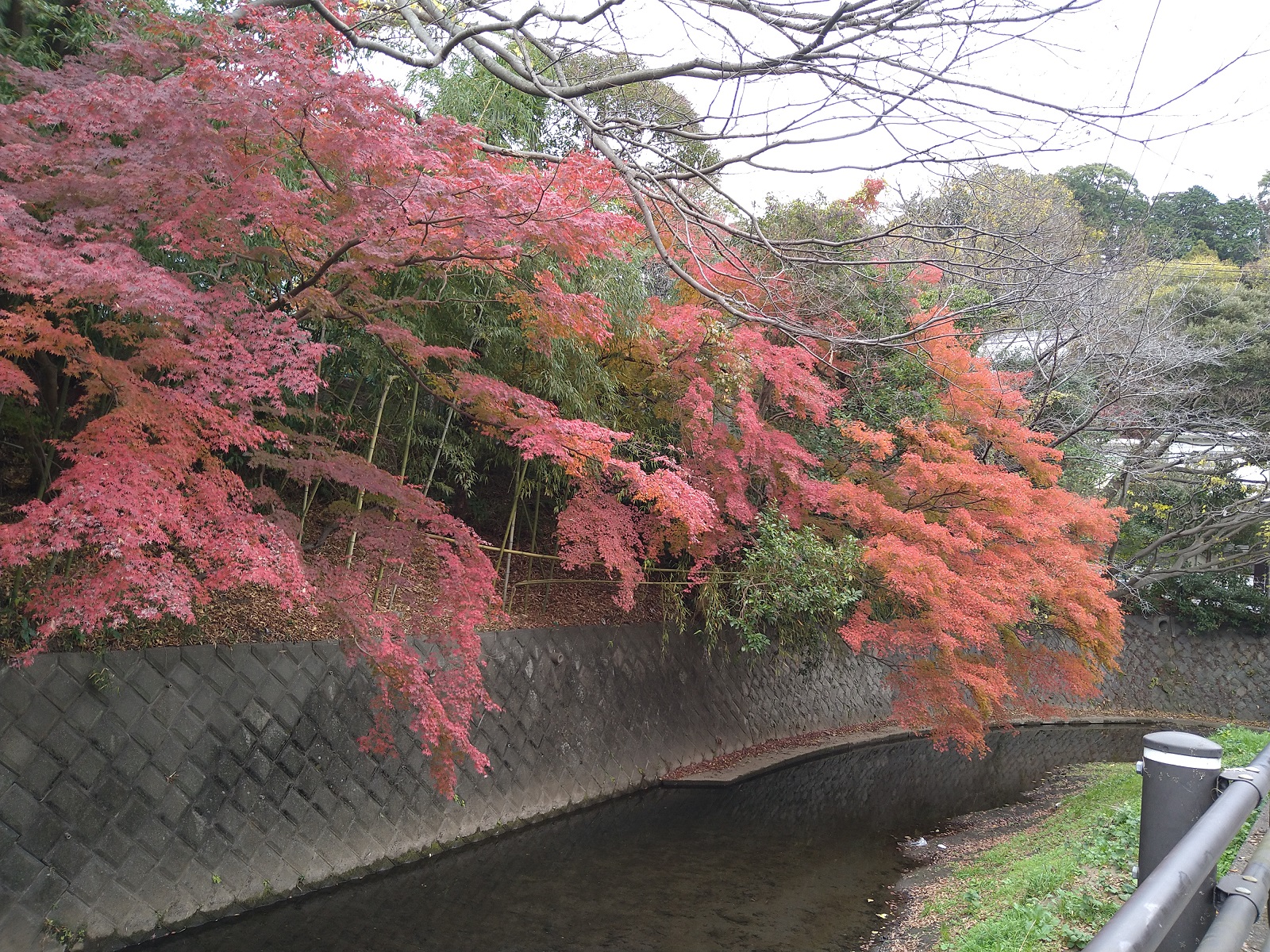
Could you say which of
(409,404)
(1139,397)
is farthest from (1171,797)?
(1139,397)

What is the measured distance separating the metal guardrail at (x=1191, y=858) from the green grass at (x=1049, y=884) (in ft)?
5.91

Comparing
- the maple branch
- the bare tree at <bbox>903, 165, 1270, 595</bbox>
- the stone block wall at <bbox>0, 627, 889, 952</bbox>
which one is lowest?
the stone block wall at <bbox>0, 627, 889, 952</bbox>

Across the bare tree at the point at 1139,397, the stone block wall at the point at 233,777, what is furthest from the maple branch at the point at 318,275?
the bare tree at the point at 1139,397

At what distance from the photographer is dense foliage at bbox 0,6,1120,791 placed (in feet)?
13.7

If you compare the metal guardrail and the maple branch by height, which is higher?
the maple branch

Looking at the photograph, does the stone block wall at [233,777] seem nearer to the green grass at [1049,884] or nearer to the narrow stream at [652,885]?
the narrow stream at [652,885]

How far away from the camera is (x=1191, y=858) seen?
1.07 metres

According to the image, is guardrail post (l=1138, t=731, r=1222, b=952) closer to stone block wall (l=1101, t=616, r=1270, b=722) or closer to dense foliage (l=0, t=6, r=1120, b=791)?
dense foliage (l=0, t=6, r=1120, b=791)

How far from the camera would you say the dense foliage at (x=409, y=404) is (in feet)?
13.7

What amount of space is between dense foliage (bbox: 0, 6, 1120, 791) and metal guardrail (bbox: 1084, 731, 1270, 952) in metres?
3.19

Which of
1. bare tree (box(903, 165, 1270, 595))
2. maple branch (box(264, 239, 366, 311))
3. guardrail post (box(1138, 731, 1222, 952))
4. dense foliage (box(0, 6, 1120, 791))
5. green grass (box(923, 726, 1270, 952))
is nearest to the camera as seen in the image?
guardrail post (box(1138, 731, 1222, 952))

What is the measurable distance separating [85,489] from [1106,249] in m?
16.7

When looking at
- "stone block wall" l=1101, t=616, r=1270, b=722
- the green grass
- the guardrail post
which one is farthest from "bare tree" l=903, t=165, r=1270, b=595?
the guardrail post

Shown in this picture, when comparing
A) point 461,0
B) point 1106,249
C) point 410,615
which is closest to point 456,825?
point 410,615
